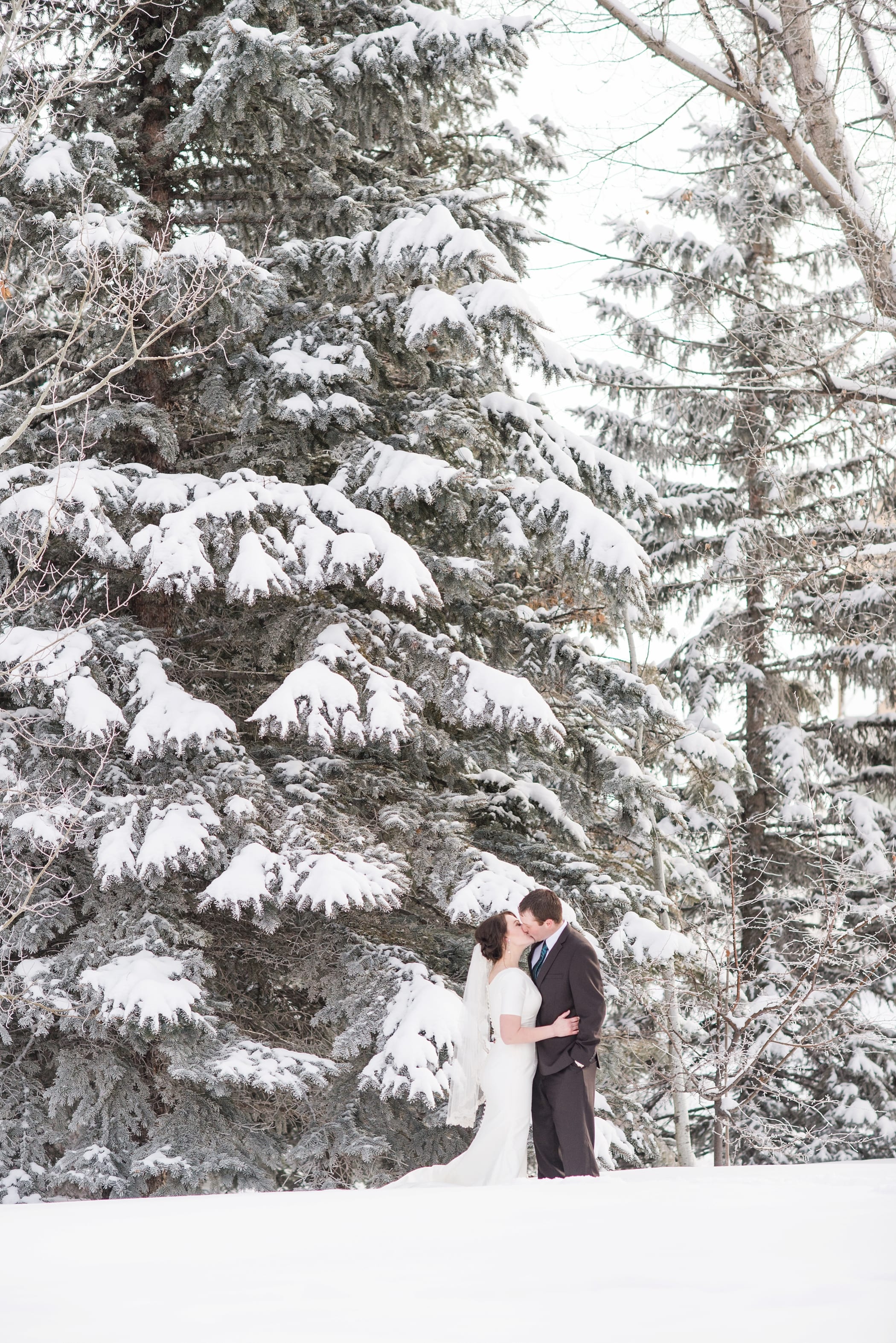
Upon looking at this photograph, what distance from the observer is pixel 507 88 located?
10398 mm

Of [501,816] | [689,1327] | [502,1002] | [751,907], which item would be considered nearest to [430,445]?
[501,816]

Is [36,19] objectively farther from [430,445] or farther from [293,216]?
[430,445]

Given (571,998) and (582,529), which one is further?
(582,529)

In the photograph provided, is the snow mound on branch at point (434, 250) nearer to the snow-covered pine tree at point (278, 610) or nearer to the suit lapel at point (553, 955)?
the snow-covered pine tree at point (278, 610)

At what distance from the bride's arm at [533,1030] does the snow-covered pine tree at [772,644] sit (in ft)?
18.2

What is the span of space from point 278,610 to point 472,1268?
20.6 feet

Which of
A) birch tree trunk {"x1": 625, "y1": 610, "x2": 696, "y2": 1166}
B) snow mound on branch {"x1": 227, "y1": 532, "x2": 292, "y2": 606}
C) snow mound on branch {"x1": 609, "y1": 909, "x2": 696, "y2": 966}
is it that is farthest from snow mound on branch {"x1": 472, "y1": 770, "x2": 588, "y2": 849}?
snow mound on branch {"x1": 227, "y1": 532, "x2": 292, "y2": 606}

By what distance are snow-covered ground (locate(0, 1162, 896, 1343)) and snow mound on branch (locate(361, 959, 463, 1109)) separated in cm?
312

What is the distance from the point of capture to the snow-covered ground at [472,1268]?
2.00m

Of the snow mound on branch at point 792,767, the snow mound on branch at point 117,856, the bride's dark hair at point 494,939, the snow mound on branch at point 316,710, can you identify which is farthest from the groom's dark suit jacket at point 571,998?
the snow mound on branch at point 792,767

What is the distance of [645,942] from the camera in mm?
7723

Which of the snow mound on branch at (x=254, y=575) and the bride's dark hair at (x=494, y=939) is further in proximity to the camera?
the snow mound on branch at (x=254, y=575)

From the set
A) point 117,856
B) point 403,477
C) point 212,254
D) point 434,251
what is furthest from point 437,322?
point 117,856

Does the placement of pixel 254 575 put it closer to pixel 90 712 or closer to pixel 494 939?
pixel 90 712
